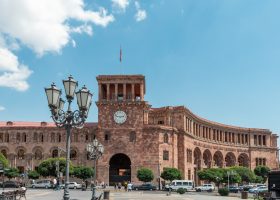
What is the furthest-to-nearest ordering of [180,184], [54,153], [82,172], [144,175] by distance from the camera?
1. [54,153]
2. [82,172]
3. [144,175]
4. [180,184]

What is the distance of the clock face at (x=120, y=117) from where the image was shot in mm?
74000

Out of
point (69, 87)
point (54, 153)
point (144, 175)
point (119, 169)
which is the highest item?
point (69, 87)

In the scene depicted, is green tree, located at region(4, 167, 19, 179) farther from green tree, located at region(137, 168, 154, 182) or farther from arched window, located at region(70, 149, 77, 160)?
green tree, located at region(137, 168, 154, 182)

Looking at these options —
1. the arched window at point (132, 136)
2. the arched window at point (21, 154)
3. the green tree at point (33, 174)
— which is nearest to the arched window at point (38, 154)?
the arched window at point (21, 154)

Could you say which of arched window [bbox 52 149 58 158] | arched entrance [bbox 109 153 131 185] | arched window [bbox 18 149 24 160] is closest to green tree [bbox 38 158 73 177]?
arched entrance [bbox 109 153 131 185]

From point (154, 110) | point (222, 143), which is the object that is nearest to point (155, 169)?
point (154, 110)

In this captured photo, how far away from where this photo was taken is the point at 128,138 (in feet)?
241

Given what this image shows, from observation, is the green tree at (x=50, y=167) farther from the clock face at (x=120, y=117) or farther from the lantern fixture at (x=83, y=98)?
the lantern fixture at (x=83, y=98)

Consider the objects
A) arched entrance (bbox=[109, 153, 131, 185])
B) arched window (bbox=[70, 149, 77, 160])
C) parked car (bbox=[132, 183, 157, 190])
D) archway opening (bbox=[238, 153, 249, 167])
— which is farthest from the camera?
archway opening (bbox=[238, 153, 249, 167])

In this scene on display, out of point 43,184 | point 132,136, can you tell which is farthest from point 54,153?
point 132,136

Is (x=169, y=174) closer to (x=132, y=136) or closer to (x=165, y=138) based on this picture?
(x=165, y=138)

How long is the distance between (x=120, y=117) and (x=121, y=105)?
196cm

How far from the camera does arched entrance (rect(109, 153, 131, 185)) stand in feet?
244

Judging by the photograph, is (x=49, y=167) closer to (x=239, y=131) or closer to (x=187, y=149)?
A: (x=187, y=149)
